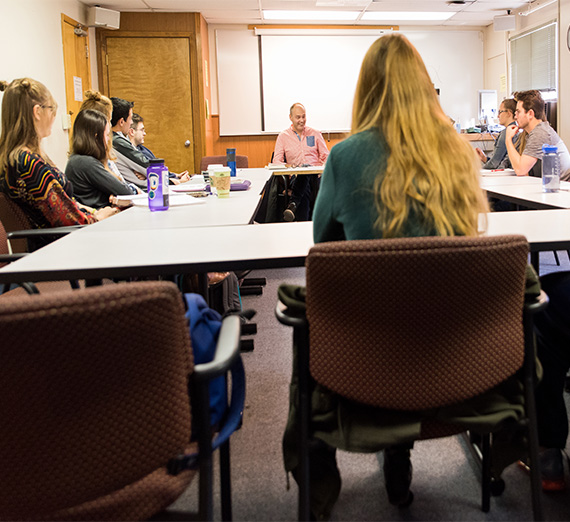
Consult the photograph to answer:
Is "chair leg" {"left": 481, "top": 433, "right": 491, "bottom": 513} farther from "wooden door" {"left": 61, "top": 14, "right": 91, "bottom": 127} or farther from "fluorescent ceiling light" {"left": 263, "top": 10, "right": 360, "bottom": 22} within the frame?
"fluorescent ceiling light" {"left": 263, "top": 10, "right": 360, "bottom": 22}

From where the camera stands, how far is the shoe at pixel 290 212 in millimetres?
4930

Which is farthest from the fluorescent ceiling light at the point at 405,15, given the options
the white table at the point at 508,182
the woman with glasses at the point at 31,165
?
the woman with glasses at the point at 31,165

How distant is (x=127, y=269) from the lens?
1.33 m

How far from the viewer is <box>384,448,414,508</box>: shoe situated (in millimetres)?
1415

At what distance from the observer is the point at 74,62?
6.12 m

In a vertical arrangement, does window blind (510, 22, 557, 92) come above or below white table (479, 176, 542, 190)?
above

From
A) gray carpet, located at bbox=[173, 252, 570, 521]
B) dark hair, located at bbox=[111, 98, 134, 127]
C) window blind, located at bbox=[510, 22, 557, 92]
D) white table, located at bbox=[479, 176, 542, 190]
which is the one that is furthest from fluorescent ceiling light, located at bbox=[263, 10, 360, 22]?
gray carpet, located at bbox=[173, 252, 570, 521]

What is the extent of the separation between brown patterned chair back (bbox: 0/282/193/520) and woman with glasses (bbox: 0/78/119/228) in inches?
71.8

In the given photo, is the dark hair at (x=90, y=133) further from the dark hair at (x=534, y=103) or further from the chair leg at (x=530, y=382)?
the dark hair at (x=534, y=103)

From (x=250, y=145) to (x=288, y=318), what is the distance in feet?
23.8

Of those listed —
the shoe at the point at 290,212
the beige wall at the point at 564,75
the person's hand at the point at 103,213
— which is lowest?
the shoe at the point at 290,212

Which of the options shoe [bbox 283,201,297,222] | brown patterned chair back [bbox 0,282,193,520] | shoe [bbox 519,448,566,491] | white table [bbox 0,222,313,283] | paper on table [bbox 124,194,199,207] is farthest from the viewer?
shoe [bbox 283,201,297,222]

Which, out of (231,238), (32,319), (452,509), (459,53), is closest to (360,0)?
(459,53)

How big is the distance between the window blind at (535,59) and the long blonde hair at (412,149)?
19.7 ft
